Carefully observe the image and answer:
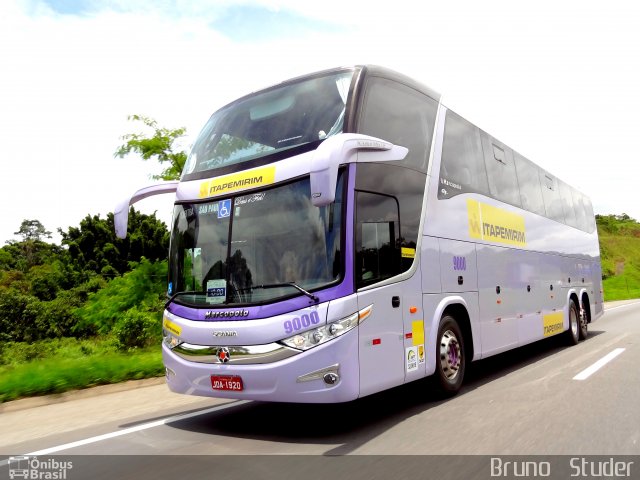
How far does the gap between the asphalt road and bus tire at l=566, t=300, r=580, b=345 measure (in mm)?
4011

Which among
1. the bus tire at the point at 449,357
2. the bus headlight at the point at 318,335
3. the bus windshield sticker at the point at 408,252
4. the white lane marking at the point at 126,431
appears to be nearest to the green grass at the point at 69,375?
the white lane marking at the point at 126,431

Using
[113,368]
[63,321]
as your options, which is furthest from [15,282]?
[113,368]

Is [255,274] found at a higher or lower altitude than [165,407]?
higher

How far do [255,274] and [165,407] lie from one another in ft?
8.91

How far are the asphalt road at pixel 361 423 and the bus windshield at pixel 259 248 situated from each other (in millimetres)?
1408

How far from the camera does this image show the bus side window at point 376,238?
5.51m

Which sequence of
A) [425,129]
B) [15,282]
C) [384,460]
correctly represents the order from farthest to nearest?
[15,282] → [425,129] → [384,460]

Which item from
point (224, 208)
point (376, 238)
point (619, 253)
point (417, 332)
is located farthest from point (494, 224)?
point (619, 253)

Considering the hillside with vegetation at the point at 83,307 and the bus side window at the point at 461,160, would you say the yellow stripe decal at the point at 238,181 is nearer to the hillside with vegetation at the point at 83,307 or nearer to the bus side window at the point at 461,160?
Result: the bus side window at the point at 461,160

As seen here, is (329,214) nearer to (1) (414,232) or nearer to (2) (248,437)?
(1) (414,232)

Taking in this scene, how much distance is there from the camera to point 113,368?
8883mm

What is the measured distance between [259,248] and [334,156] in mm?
1386

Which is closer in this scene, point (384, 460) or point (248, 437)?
point (384, 460)

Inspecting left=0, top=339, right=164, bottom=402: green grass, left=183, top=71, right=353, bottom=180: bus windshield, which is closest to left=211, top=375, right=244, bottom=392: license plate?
left=183, top=71, right=353, bottom=180: bus windshield
